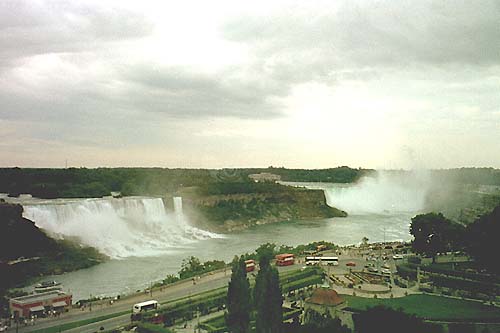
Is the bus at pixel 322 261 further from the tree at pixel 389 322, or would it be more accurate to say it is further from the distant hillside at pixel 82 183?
the distant hillside at pixel 82 183

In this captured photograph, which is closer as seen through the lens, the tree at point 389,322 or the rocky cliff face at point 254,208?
the tree at point 389,322

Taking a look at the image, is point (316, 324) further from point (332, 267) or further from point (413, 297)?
point (332, 267)

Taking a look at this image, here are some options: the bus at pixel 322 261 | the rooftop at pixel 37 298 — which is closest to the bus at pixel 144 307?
the rooftop at pixel 37 298

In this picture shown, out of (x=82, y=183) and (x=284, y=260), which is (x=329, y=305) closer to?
(x=284, y=260)

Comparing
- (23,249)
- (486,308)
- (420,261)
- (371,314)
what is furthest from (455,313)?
(23,249)

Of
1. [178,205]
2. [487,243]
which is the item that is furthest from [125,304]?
[178,205]

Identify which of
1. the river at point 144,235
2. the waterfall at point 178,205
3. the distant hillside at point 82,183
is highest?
the distant hillside at point 82,183

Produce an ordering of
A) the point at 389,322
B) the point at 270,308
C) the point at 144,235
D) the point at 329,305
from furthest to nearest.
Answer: the point at 144,235 < the point at 329,305 < the point at 270,308 < the point at 389,322
